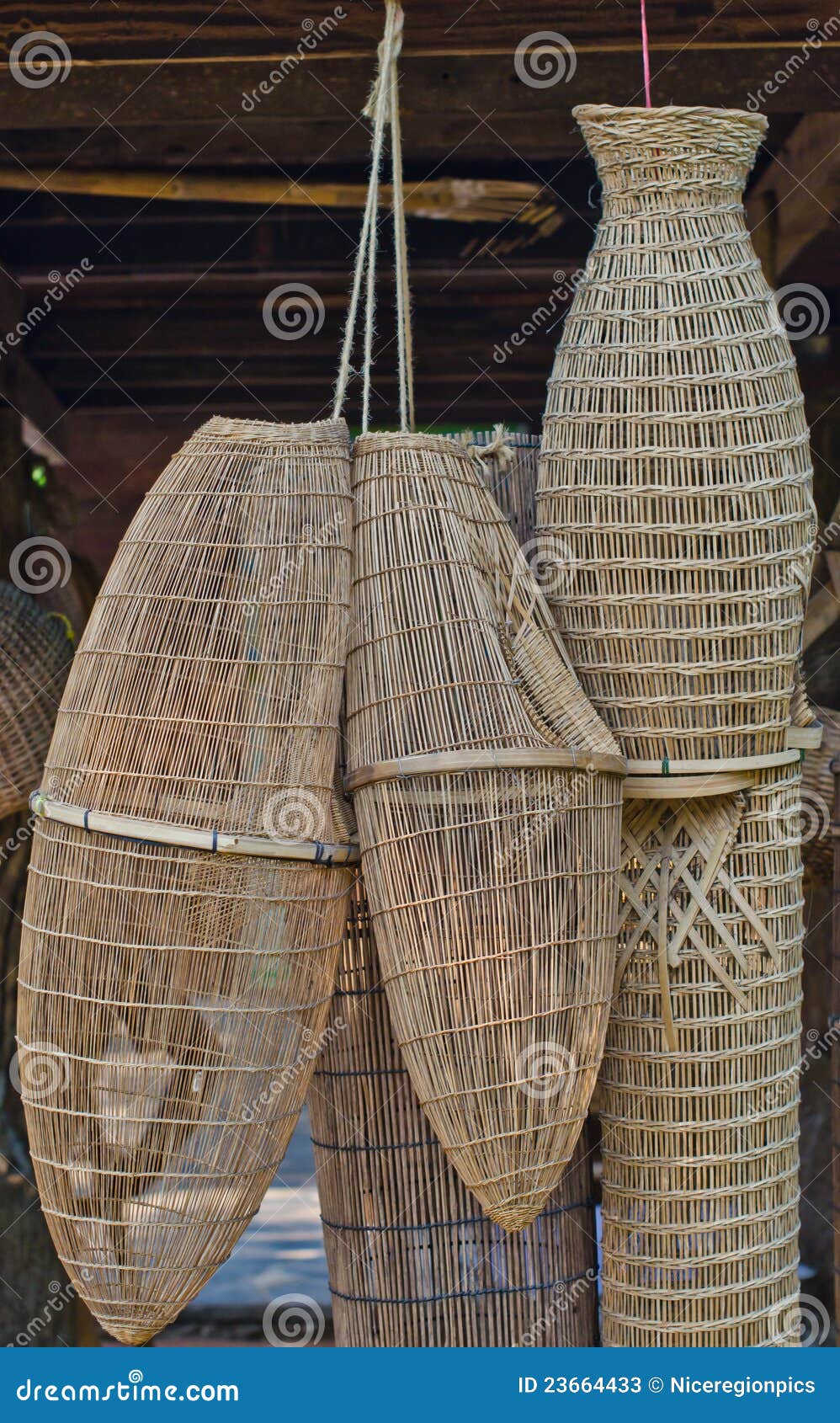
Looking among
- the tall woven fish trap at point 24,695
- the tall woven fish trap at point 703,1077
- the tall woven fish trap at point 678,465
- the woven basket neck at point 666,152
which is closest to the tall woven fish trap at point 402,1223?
the tall woven fish trap at point 703,1077

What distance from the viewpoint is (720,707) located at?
6.03ft

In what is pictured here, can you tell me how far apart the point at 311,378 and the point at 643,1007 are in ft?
10.5

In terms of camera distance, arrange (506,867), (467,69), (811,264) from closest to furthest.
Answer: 1. (506,867)
2. (467,69)
3. (811,264)

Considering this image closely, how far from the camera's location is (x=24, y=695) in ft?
9.43

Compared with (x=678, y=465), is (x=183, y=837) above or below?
below

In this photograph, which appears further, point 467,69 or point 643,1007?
point 467,69

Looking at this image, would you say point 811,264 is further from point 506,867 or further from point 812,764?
point 506,867

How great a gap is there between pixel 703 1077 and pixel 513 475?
2.30 feet

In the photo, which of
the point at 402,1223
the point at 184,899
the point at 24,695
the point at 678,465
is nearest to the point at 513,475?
the point at 678,465

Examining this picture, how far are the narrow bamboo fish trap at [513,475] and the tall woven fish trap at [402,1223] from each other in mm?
499

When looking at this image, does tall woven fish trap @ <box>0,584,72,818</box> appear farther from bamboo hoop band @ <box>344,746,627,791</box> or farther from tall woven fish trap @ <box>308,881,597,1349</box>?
bamboo hoop band @ <box>344,746,627,791</box>

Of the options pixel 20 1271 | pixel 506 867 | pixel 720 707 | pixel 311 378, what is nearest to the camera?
pixel 506 867

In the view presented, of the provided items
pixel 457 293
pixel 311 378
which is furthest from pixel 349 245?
pixel 311 378

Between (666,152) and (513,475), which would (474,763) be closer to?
(513,475)
